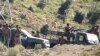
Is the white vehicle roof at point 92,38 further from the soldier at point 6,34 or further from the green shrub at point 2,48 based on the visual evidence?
the green shrub at point 2,48

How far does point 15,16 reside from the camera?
42281 millimetres

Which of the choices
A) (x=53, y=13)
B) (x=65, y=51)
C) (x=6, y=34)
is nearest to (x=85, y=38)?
(x=65, y=51)

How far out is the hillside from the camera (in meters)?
43.1

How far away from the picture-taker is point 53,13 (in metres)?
48.1

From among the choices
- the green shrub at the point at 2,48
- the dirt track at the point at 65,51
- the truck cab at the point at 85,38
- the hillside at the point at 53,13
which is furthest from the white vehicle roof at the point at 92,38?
the hillside at the point at 53,13

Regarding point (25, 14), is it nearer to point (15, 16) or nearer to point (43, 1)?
point (15, 16)

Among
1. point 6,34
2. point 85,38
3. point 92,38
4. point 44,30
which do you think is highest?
point 6,34

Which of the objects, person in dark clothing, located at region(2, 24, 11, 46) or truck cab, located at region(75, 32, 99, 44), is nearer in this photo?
person in dark clothing, located at region(2, 24, 11, 46)

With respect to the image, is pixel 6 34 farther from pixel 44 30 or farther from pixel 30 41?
pixel 44 30

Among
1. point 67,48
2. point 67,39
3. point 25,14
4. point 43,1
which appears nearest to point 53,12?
point 43,1

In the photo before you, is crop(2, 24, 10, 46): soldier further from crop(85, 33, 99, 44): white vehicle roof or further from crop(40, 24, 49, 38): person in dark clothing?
crop(40, 24, 49, 38): person in dark clothing

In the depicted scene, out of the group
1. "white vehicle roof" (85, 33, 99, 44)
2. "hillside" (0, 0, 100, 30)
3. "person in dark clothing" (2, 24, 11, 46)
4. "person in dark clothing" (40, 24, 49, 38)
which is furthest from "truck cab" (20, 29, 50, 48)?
"hillside" (0, 0, 100, 30)

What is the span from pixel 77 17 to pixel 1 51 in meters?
24.2

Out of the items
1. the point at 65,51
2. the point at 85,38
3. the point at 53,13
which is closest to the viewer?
the point at 65,51
